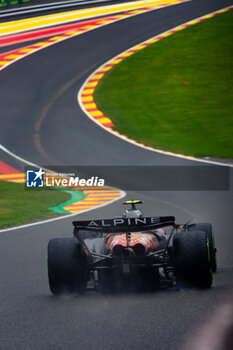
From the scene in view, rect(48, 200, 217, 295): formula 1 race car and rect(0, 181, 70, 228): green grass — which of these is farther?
rect(0, 181, 70, 228): green grass

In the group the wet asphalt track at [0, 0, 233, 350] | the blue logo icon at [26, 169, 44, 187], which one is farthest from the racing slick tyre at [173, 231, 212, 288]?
the blue logo icon at [26, 169, 44, 187]

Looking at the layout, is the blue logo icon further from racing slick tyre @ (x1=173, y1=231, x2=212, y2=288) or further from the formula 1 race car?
racing slick tyre @ (x1=173, y1=231, x2=212, y2=288)

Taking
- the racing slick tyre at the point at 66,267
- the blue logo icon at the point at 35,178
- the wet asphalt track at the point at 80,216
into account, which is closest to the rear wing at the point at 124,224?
the racing slick tyre at the point at 66,267

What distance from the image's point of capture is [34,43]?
145ft

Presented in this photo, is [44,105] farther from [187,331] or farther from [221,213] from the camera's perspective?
[187,331]

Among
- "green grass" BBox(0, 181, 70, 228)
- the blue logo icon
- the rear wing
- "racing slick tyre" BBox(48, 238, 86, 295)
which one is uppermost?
the rear wing

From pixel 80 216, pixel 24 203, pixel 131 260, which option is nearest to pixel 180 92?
pixel 24 203

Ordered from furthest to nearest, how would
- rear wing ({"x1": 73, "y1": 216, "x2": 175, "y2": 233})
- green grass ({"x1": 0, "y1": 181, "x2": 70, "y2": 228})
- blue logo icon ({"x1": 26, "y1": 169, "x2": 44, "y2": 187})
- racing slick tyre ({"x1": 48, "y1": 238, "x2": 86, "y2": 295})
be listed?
blue logo icon ({"x1": 26, "y1": 169, "x2": 44, "y2": 187}), green grass ({"x1": 0, "y1": 181, "x2": 70, "y2": 228}), rear wing ({"x1": 73, "y1": 216, "x2": 175, "y2": 233}), racing slick tyre ({"x1": 48, "y1": 238, "x2": 86, "y2": 295})

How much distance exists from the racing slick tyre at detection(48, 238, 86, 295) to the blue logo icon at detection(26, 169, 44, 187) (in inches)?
618

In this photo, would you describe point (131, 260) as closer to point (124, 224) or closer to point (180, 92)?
point (124, 224)

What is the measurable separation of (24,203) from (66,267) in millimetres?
12547

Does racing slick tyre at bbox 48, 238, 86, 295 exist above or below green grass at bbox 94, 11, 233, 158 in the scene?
above

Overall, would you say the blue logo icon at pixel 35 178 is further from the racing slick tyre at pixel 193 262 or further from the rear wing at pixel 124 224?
the racing slick tyre at pixel 193 262

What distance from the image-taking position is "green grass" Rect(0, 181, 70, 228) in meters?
18.1
